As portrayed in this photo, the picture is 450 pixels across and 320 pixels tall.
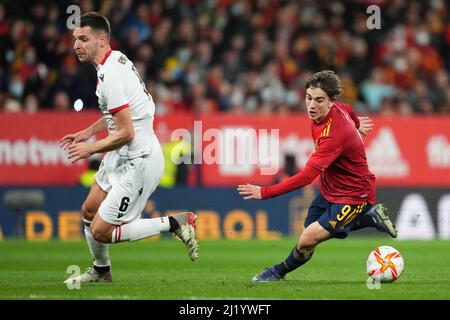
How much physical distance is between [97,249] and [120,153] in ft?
3.29

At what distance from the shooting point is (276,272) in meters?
10.5

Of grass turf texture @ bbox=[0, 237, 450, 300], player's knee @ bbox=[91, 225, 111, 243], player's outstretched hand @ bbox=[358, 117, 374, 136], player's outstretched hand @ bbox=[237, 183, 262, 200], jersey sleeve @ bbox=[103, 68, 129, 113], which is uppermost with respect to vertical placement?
jersey sleeve @ bbox=[103, 68, 129, 113]

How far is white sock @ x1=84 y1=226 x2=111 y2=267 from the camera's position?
10.1m

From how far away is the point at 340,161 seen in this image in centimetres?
1021

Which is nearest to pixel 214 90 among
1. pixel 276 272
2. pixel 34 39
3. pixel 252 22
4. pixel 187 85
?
pixel 187 85

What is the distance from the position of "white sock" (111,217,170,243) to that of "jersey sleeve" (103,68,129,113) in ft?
3.71

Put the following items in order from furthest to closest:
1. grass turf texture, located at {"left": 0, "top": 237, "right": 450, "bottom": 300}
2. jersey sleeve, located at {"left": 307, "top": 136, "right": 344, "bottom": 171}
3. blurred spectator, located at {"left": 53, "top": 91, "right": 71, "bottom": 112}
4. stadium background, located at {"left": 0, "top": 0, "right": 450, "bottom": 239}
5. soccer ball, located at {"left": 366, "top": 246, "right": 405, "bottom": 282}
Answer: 1. blurred spectator, located at {"left": 53, "top": 91, "right": 71, "bottom": 112}
2. stadium background, located at {"left": 0, "top": 0, "right": 450, "bottom": 239}
3. soccer ball, located at {"left": 366, "top": 246, "right": 405, "bottom": 282}
4. jersey sleeve, located at {"left": 307, "top": 136, "right": 344, "bottom": 171}
5. grass turf texture, located at {"left": 0, "top": 237, "right": 450, "bottom": 300}

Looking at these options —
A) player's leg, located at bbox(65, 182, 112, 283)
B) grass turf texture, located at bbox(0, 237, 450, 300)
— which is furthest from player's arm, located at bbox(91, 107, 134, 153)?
grass turf texture, located at bbox(0, 237, 450, 300)

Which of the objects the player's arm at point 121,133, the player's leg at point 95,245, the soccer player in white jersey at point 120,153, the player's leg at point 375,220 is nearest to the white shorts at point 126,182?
the soccer player in white jersey at point 120,153

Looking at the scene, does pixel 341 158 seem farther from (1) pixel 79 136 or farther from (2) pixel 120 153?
(1) pixel 79 136

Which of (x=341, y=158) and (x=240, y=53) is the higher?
(x=240, y=53)

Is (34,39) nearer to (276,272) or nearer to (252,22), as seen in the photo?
(252,22)

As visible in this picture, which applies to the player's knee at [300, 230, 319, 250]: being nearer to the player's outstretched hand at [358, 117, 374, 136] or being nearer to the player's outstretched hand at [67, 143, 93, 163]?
the player's outstretched hand at [358, 117, 374, 136]

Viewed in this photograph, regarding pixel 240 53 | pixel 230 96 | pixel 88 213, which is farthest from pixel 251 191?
pixel 240 53
